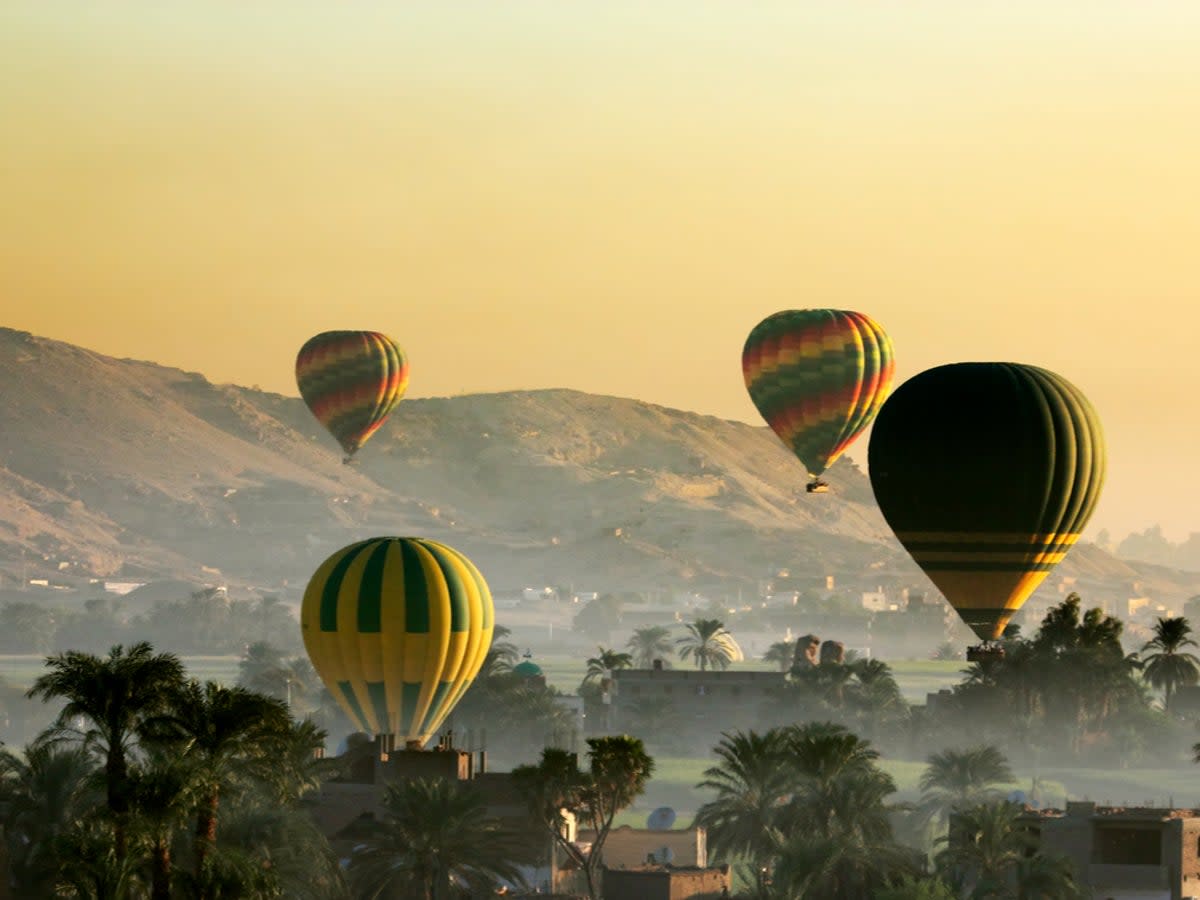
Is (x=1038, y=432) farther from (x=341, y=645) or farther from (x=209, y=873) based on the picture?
(x=209, y=873)

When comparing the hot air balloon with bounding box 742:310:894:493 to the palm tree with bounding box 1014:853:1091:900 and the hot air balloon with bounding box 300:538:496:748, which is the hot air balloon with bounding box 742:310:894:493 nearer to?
the hot air balloon with bounding box 300:538:496:748

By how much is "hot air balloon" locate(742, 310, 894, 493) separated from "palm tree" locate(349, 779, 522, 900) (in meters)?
59.7

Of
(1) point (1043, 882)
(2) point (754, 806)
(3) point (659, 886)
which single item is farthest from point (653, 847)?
(1) point (1043, 882)

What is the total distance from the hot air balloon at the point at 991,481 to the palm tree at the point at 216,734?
2301 inches

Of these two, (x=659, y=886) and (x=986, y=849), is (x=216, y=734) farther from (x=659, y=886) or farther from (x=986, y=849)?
(x=986, y=849)

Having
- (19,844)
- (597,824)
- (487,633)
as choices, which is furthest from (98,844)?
(487,633)

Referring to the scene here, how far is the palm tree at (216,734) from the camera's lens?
67938mm

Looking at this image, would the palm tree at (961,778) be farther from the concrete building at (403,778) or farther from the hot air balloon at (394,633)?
the concrete building at (403,778)

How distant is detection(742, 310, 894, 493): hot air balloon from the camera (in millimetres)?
169375

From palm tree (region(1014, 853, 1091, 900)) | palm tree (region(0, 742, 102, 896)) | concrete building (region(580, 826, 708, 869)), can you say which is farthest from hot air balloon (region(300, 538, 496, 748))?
palm tree (region(0, 742, 102, 896))

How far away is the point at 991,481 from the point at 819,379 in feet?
154

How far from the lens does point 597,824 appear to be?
12406 cm

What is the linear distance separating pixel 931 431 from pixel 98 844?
6719 cm

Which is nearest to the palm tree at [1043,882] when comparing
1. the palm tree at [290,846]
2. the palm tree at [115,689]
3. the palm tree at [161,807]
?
the palm tree at [290,846]
